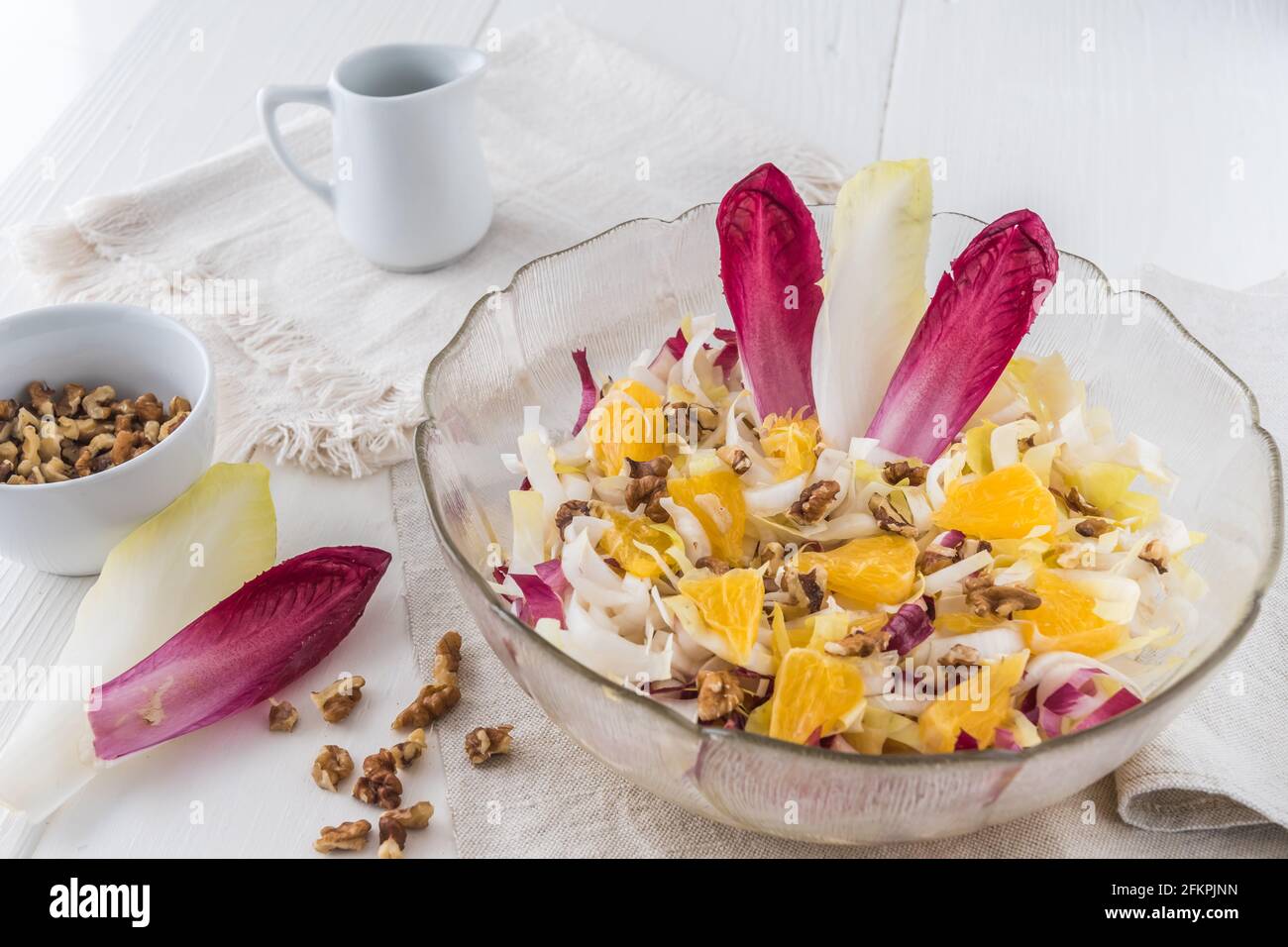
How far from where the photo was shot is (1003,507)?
1052 mm

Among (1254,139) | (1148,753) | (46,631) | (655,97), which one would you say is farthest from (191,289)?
(1254,139)

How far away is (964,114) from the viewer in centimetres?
198

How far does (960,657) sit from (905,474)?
22 cm

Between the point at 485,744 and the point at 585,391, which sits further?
the point at 585,391

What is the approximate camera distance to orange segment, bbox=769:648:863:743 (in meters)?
0.91

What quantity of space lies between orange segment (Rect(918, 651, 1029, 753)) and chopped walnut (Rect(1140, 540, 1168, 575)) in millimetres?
193

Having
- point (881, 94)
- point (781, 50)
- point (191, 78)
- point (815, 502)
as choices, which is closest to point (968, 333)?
point (815, 502)

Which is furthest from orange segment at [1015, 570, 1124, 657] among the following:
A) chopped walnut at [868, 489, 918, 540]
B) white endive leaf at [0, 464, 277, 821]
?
white endive leaf at [0, 464, 277, 821]

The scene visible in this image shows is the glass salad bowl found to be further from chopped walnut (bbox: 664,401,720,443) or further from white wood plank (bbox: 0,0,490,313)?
white wood plank (bbox: 0,0,490,313)

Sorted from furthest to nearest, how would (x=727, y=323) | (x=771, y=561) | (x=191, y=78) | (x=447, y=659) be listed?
(x=191, y=78)
(x=727, y=323)
(x=447, y=659)
(x=771, y=561)

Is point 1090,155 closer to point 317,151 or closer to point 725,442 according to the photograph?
point 725,442

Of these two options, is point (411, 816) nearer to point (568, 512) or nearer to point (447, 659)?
point (447, 659)

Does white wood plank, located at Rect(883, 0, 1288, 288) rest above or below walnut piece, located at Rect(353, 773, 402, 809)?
above
